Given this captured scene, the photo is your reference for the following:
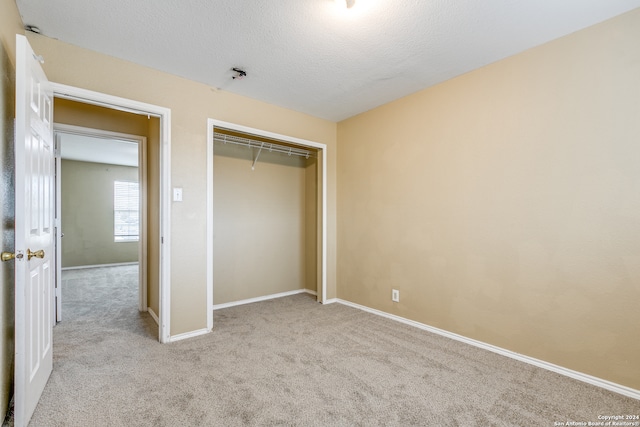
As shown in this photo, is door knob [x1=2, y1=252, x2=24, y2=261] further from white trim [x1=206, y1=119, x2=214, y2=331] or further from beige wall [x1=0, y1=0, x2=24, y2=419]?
white trim [x1=206, y1=119, x2=214, y2=331]

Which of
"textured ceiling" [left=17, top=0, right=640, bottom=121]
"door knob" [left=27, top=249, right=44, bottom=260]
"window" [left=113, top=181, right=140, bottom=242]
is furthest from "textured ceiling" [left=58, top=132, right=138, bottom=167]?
"door knob" [left=27, top=249, right=44, bottom=260]

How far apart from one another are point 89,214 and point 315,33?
740cm

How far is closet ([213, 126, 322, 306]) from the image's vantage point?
3865 mm

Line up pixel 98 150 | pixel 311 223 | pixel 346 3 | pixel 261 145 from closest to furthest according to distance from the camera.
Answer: pixel 346 3, pixel 261 145, pixel 311 223, pixel 98 150

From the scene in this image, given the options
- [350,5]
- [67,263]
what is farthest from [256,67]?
[67,263]

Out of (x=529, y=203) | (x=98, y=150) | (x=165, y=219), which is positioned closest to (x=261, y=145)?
(x=165, y=219)

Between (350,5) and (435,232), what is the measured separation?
6.89 feet

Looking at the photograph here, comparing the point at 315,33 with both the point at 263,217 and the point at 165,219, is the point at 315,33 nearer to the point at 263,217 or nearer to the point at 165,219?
the point at 165,219

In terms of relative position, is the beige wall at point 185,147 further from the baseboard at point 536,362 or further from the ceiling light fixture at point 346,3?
the baseboard at point 536,362

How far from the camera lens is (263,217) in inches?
167

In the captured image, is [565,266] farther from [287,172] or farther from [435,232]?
[287,172]

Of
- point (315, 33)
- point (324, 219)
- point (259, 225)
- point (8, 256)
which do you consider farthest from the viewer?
point (259, 225)

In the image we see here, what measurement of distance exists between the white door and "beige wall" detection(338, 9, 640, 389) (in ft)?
9.78

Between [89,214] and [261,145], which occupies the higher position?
[261,145]
